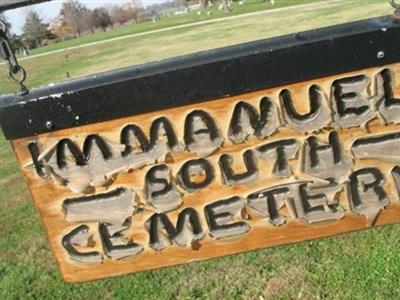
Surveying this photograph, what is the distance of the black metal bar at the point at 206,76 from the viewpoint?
154 cm

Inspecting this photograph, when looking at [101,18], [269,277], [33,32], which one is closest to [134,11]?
[101,18]

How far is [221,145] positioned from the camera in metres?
1.60

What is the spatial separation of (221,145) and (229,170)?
77 mm

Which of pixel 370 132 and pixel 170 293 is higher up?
pixel 370 132

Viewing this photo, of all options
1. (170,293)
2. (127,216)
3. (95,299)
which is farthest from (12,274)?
(127,216)

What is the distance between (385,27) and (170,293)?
256 centimetres

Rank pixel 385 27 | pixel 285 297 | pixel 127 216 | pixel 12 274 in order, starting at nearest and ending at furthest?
pixel 385 27 → pixel 127 216 → pixel 285 297 → pixel 12 274

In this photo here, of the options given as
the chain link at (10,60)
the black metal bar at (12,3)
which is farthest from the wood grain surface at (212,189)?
the black metal bar at (12,3)

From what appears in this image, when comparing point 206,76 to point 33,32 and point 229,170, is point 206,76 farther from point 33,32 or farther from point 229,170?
point 33,32

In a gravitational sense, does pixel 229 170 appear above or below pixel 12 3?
below

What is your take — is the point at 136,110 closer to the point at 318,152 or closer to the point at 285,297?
the point at 318,152

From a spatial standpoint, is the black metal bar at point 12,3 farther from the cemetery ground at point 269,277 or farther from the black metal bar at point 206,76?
the cemetery ground at point 269,277

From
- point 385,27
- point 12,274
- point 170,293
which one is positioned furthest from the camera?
point 12,274

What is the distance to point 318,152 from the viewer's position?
162cm
